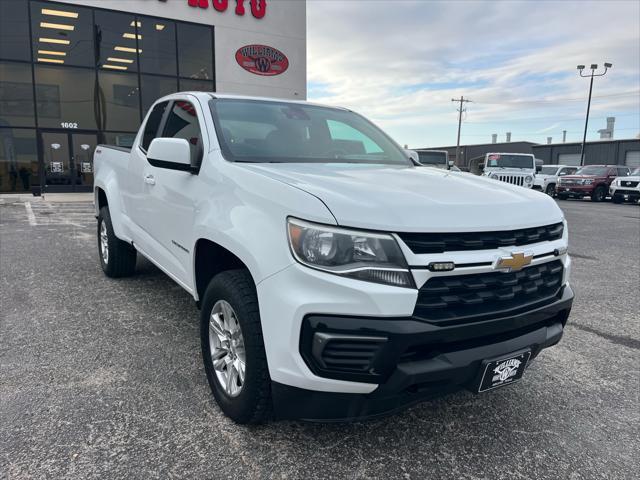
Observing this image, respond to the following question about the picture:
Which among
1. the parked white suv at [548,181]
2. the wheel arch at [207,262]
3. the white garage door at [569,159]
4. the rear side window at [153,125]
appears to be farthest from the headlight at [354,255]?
the white garage door at [569,159]

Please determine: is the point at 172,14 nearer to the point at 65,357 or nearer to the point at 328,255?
the point at 65,357

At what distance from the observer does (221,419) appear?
2.45 metres

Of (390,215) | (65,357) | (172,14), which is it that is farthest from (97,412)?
(172,14)

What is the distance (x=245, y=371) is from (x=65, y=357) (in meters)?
1.72

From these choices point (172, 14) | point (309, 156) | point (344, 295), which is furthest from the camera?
point (172, 14)

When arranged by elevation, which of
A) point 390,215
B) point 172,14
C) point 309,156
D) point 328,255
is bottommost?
point 328,255

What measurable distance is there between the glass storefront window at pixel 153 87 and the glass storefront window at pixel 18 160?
13.2 feet

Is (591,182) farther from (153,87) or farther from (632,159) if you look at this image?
(632,159)

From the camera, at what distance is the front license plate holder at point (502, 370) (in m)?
2.00

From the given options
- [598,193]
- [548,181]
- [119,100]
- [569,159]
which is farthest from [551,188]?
[569,159]

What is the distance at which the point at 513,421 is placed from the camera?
2527mm

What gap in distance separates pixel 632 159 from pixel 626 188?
2354 centimetres

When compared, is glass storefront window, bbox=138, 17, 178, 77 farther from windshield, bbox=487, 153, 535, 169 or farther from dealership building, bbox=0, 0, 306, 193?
windshield, bbox=487, 153, 535, 169

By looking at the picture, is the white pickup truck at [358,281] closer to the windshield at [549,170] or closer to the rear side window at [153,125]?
the rear side window at [153,125]
